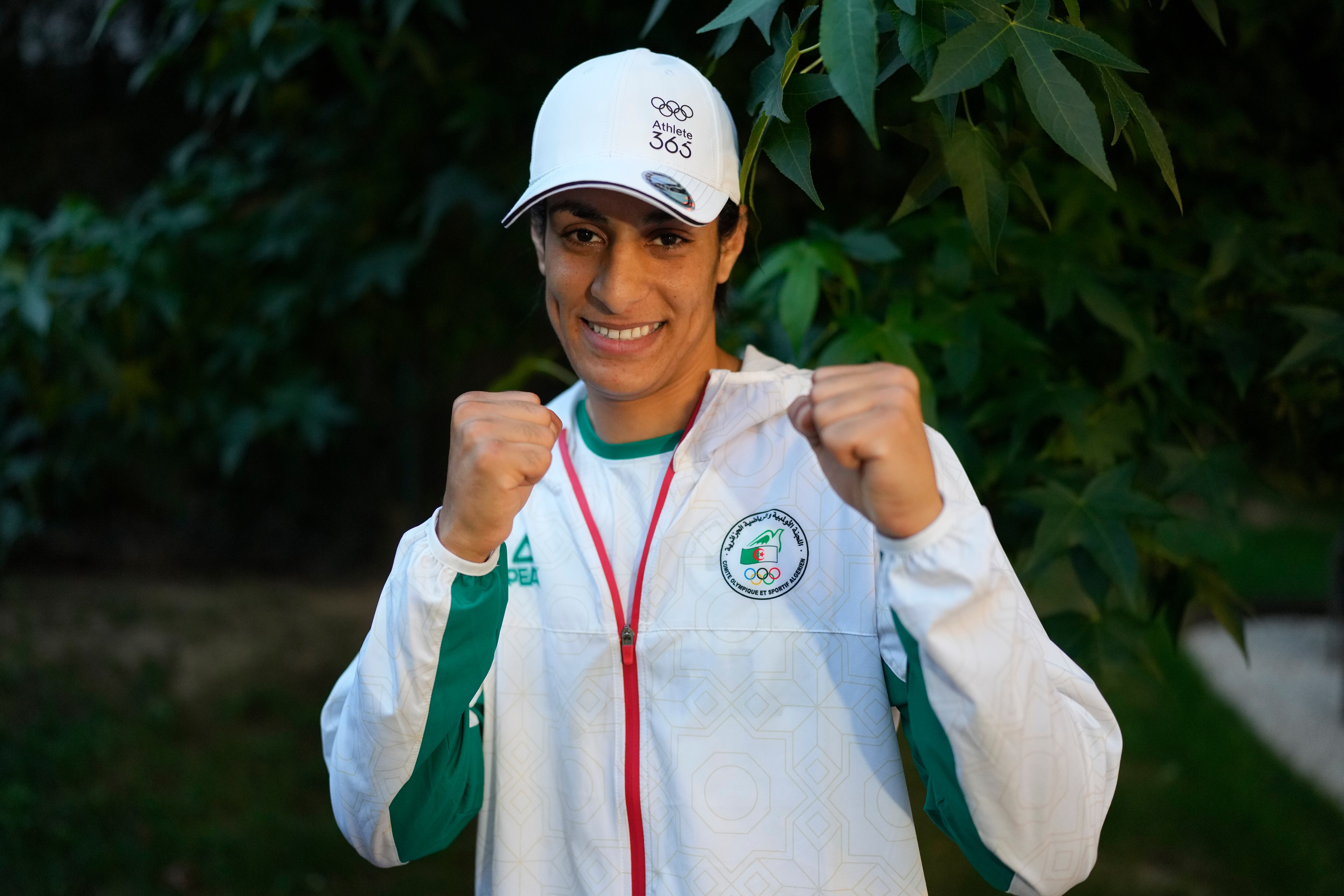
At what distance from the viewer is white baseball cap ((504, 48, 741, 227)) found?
53.0 inches

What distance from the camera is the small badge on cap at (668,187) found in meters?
1.33

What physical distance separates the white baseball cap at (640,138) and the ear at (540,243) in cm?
8

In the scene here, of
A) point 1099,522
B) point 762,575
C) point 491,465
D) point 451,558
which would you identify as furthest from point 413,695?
point 1099,522

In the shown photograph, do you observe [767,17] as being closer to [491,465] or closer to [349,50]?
[491,465]

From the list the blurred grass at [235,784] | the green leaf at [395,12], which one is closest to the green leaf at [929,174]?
the green leaf at [395,12]

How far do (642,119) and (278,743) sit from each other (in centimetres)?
301

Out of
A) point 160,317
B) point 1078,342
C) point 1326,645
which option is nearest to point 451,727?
point 1078,342

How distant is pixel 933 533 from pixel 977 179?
0.48 meters

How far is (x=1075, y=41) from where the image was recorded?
1.20m

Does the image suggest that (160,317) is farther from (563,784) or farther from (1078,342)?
(1078,342)

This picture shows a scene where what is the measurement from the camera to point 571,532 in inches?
58.5

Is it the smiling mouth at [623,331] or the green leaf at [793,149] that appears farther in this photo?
the smiling mouth at [623,331]

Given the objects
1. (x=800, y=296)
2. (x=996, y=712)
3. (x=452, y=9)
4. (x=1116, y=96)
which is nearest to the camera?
(x=996, y=712)

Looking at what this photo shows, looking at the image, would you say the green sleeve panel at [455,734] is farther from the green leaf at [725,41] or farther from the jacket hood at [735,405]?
the green leaf at [725,41]
